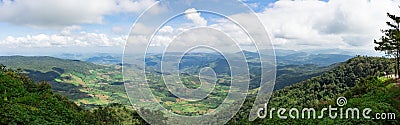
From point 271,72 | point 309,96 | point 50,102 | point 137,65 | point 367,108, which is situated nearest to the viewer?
point 271,72

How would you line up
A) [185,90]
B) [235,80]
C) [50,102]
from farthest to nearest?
[50,102] < [185,90] < [235,80]

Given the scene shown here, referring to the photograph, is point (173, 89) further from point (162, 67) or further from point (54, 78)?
point (54, 78)

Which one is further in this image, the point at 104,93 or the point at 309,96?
the point at 104,93

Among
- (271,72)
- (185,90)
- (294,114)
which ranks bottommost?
(294,114)

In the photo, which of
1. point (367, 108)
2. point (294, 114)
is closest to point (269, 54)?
point (367, 108)

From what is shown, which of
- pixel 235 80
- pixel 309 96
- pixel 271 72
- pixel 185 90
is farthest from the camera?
pixel 309 96

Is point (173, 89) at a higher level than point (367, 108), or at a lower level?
higher

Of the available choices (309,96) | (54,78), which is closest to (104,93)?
(54,78)

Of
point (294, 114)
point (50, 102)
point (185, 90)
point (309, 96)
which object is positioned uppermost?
point (185, 90)

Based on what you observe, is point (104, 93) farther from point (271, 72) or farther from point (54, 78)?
point (271, 72)

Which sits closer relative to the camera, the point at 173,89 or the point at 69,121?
the point at 173,89
